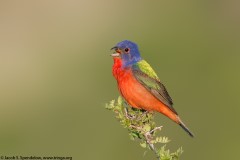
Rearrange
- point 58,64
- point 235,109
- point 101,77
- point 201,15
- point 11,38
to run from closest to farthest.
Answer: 1. point 235,109
2. point 101,77
3. point 58,64
4. point 11,38
5. point 201,15

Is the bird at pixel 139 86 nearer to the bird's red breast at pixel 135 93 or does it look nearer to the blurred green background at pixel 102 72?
the bird's red breast at pixel 135 93

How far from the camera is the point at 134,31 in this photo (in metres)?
31.9

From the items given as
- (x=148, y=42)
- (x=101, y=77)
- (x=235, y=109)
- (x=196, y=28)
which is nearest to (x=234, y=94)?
(x=235, y=109)

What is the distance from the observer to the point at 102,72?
87.1 feet

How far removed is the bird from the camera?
492 inches

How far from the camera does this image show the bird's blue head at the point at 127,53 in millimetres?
12836

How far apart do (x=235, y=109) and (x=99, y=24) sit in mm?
11405

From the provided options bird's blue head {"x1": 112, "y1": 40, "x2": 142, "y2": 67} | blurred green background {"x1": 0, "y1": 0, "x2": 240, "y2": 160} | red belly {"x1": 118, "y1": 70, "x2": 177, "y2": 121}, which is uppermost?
blurred green background {"x1": 0, "y1": 0, "x2": 240, "y2": 160}

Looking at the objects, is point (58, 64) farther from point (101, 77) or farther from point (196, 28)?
point (196, 28)

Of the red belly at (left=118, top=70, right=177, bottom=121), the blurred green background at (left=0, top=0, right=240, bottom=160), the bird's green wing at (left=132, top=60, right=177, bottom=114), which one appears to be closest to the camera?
the red belly at (left=118, top=70, right=177, bottom=121)

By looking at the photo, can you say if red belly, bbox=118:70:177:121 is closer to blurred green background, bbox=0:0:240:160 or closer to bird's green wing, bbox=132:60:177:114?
bird's green wing, bbox=132:60:177:114

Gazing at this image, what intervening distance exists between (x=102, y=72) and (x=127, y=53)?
13.7 metres

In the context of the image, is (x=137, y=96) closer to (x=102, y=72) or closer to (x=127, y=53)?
(x=127, y=53)

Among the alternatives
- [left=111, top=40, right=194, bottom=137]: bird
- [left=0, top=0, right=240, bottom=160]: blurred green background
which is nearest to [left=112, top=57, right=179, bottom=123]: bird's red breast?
[left=111, top=40, right=194, bottom=137]: bird
